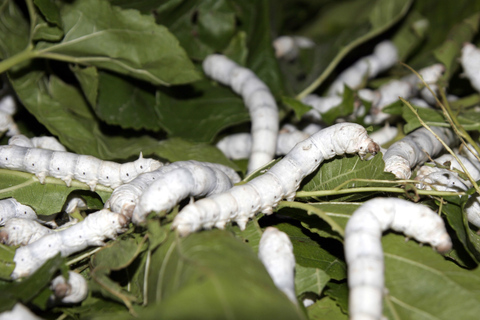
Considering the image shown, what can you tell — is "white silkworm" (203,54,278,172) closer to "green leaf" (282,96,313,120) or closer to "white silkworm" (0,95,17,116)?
"green leaf" (282,96,313,120)

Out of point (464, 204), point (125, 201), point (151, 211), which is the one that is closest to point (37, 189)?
point (125, 201)

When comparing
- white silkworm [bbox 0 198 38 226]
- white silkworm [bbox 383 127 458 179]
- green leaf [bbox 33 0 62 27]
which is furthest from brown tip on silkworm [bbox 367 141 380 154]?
green leaf [bbox 33 0 62 27]

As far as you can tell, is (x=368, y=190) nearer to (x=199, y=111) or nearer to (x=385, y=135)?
(x=385, y=135)

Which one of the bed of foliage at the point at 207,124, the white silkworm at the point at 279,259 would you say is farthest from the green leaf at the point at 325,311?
the white silkworm at the point at 279,259

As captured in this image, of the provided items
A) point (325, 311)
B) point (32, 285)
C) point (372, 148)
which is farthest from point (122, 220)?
point (372, 148)

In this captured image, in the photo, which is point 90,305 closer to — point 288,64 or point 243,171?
point 243,171

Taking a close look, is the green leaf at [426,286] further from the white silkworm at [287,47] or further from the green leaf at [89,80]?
the white silkworm at [287,47]

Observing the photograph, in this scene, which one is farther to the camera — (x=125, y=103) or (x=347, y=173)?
(x=125, y=103)
